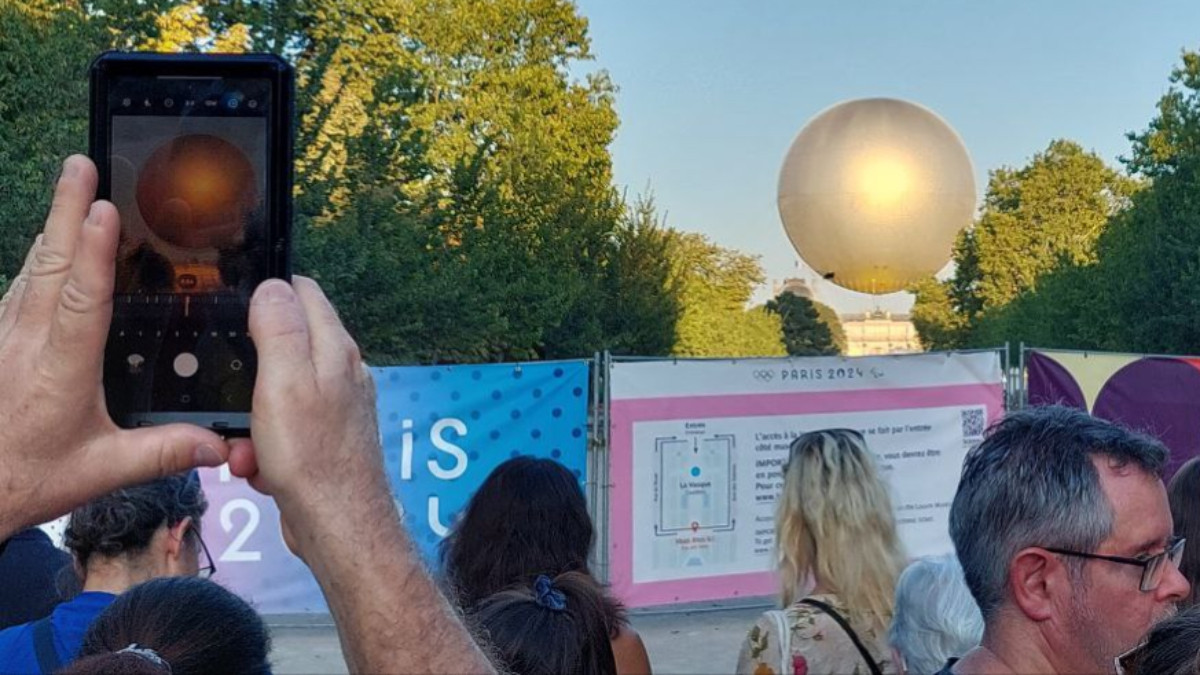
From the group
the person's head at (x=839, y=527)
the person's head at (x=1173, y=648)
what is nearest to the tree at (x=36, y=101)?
the person's head at (x=839, y=527)

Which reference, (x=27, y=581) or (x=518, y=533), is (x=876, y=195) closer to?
(x=518, y=533)

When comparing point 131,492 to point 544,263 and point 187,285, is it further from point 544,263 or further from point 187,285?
point 544,263

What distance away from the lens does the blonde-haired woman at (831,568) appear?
11.9 ft

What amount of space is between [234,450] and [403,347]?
1532cm

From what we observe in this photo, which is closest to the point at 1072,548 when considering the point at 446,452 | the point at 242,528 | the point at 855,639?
the point at 855,639

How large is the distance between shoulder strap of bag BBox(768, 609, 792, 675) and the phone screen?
2801 millimetres

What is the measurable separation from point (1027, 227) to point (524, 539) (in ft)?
159

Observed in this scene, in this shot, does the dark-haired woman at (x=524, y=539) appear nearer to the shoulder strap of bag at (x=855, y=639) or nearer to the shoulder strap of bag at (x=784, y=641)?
the shoulder strap of bag at (x=784, y=641)

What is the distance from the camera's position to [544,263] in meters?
20.5

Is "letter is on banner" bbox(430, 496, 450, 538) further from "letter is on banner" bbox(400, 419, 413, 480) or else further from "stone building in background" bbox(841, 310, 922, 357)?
"stone building in background" bbox(841, 310, 922, 357)

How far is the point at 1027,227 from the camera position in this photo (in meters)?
48.5

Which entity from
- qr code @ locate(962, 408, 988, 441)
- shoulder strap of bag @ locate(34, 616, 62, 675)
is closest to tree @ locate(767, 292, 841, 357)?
qr code @ locate(962, 408, 988, 441)

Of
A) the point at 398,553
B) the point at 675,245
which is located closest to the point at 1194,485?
the point at 398,553

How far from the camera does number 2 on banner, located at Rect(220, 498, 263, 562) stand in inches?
292
